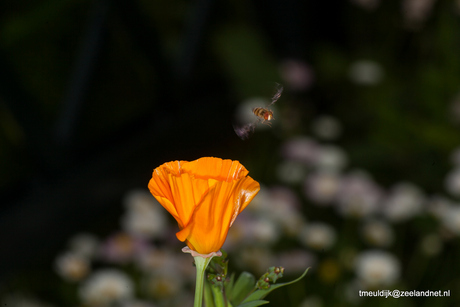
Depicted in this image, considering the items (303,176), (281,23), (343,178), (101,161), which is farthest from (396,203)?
(281,23)

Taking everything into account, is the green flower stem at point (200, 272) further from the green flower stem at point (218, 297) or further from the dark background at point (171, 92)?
the dark background at point (171, 92)

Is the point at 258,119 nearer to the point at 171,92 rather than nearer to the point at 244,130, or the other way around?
the point at 244,130

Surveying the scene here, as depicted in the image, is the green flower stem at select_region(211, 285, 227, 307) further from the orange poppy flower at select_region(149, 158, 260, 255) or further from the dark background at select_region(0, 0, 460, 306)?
the dark background at select_region(0, 0, 460, 306)

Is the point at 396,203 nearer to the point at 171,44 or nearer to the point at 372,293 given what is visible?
the point at 372,293

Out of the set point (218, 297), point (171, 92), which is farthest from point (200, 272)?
Answer: point (171, 92)

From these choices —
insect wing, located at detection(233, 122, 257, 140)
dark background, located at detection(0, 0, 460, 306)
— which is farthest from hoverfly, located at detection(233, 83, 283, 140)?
dark background, located at detection(0, 0, 460, 306)

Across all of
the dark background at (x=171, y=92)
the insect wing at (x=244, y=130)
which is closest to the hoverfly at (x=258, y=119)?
the insect wing at (x=244, y=130)
